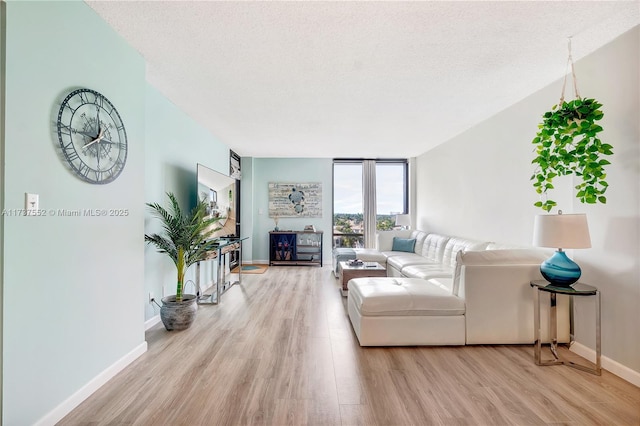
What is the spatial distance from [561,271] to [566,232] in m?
0.34

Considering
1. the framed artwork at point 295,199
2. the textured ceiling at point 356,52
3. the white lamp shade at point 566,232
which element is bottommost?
the white lamp shade at point 566,232

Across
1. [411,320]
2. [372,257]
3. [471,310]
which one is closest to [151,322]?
[411,320]

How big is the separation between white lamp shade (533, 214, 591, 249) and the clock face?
3.26 m

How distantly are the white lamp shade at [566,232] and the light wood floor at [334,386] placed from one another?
98 centimetres

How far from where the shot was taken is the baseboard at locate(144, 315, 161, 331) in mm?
2847

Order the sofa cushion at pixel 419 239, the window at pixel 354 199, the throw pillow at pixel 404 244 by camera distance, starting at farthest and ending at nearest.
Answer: the window at pixel 354 199 → the throw pillow at pixel 404 244 → the sofa cushion at pixel 419 239

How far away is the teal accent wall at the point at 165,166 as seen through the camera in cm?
292

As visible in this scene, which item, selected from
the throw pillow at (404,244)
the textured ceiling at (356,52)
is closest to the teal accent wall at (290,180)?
the throw pillow at (404,244)

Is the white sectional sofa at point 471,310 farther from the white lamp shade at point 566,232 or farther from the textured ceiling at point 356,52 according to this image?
the textured ceiling at point 356,52

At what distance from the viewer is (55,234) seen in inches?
63.5

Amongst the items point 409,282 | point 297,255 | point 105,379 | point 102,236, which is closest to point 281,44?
point 102,236

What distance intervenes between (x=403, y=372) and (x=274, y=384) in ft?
3.14

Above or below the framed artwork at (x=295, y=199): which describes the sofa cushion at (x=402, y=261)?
below

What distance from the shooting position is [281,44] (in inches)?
84.7
